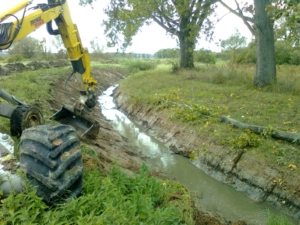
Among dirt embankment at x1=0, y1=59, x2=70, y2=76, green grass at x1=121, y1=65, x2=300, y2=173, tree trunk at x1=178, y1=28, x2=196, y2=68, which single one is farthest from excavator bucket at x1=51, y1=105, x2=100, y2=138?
tree trunk at x1=178, y1=28, x2=196, y2=68

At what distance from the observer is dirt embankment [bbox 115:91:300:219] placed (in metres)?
7.88

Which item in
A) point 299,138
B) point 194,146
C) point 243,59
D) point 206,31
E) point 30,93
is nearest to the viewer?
point 299,138

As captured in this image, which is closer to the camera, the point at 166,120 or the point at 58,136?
the point at 58,136

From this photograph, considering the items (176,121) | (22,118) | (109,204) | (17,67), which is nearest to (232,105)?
(176,121)

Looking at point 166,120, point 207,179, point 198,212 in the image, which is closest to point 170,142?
point 166,120

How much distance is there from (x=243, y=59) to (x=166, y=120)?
1623 cm

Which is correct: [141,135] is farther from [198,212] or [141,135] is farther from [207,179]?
[198,212]

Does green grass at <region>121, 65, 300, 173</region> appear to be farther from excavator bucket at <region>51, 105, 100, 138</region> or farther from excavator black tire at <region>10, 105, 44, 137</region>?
excavator black tire at <region>10, 105, 44, 137</region>

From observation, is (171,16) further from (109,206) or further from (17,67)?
(109,206)

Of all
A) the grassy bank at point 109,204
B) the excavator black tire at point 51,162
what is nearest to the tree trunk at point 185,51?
the grassy bank at point 109,204

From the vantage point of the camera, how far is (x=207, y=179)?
965 cm

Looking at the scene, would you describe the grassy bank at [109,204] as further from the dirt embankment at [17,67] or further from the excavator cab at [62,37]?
the dirt embankment at [17,67]

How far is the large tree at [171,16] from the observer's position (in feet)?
70.1

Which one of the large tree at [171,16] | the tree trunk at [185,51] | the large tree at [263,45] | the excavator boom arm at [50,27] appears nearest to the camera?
the excavator boom arm at [50,27]
